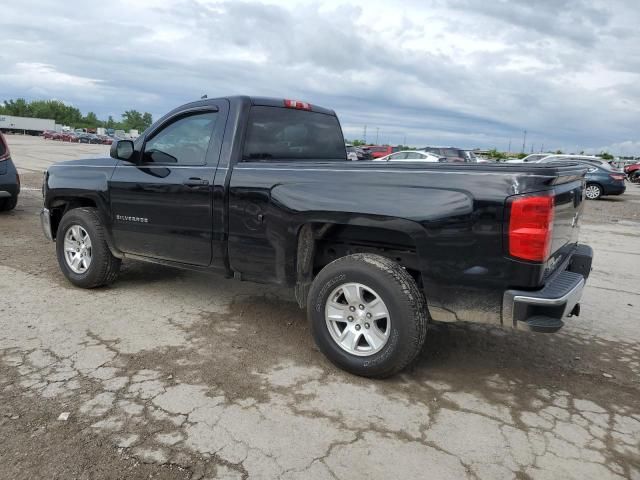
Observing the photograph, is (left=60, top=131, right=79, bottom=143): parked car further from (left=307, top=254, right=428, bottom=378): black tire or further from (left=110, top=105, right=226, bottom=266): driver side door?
(left=307, top=254, right=428, bottom=378): black tire

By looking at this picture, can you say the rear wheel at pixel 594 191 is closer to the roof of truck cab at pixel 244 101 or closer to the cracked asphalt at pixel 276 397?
the cracked asphalt at pixel 276 397

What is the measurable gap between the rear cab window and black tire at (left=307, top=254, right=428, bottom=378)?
131 centimetres

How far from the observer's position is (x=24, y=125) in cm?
9538

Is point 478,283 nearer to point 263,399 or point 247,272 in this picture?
point 263,399

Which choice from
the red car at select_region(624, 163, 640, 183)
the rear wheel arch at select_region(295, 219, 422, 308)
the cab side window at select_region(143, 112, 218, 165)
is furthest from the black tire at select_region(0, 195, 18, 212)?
the red car at select_region(624, 163, 640, 183)

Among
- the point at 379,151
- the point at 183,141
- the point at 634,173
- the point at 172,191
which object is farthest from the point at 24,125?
the point at 172,191

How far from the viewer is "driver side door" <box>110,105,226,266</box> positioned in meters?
4.27

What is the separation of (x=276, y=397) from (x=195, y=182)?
1.91 metres

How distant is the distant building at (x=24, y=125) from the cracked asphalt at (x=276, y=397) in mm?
103297

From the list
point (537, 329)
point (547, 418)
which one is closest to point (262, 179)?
point (537, 329)

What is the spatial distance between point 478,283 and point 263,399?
1.49 meters

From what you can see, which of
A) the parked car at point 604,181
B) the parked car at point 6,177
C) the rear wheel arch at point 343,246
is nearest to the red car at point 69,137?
the parked car at point 604,181

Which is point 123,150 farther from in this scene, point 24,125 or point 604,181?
point 24,125

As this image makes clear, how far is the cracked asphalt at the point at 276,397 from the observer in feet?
8.59
